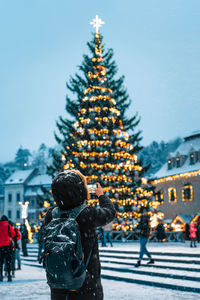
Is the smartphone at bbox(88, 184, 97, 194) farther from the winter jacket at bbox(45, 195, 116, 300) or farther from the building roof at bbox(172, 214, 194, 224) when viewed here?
the building roof at bbox(172, 214, 194, 224)

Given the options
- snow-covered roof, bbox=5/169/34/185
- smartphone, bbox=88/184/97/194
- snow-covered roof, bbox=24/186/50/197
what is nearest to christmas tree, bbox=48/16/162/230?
smartphone, bbox=88/184/97/194

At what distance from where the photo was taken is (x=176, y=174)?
41.9 meters

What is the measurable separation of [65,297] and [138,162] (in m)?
27.0

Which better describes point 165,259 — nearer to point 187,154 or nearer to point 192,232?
point 192,232

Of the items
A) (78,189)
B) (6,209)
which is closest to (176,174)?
(78,189)

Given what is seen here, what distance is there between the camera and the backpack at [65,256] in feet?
10.7

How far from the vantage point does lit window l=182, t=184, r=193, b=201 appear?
131 ft

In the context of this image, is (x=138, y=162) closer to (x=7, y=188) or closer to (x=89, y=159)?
(x=89, y=159)

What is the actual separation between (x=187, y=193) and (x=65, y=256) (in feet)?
126

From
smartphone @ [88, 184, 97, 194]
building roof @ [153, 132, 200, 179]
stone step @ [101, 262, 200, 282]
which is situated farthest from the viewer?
building roof @ [153, 132, 200, 179]

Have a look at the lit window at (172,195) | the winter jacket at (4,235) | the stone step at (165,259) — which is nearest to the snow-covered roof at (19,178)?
the lit window at (172,195)

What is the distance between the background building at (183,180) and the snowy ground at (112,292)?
27060 mm

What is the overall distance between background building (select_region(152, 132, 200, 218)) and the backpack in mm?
35020

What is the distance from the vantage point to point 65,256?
324 centimetres
